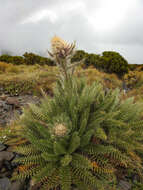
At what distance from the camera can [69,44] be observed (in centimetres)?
184

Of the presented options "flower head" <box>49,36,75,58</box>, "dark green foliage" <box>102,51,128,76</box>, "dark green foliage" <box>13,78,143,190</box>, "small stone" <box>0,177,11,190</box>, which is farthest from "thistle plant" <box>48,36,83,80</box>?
"dark green foliage" <box>102,51,128,76</box>

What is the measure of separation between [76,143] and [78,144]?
1.0 inches

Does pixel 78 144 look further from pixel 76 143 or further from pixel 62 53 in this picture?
pixel 62 53

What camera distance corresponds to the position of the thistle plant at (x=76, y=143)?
5.19 ft

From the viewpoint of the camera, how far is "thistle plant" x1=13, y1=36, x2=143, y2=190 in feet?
5.19

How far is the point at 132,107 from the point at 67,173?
127 centimetres

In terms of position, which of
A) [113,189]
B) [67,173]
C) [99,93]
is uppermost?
[99,93]

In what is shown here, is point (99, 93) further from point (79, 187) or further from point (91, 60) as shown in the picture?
point (91, 60)

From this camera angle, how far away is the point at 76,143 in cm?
160

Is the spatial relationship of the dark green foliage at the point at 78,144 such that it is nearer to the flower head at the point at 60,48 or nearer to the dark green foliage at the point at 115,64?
the flower head at the point at 60,48

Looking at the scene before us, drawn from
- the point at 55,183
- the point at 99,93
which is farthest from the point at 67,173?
the point at 99,93

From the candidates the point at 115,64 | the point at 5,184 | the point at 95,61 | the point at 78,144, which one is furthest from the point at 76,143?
the point at 95,61

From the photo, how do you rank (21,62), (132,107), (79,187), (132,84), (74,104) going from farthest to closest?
(21,62)
(132,84)
(132,107)
(74,104)
(79,187)

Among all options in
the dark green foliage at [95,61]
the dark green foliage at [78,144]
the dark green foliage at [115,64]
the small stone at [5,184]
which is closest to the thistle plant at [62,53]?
the dark green foliage at [78,144]
